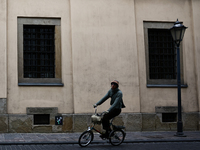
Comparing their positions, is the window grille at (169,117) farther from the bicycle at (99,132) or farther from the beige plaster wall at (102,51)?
the bicycle at (99,132)

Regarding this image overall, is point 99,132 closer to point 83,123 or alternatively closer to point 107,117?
point 107,117

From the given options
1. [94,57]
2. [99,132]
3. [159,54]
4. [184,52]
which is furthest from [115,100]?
[184,52]

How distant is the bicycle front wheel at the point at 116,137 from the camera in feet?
32.8

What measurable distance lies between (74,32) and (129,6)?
253cm

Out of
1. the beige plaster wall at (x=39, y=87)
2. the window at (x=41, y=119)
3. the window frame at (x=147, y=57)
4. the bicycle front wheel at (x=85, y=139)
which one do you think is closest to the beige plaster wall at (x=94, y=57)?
the beige plaster wall at (x=39, y=87)

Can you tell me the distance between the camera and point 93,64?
13711 mm

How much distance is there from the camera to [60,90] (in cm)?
1348

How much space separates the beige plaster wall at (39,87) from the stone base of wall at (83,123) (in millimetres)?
358

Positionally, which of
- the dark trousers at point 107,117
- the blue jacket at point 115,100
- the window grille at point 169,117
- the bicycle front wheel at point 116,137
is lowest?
the bicycle front wheel at point 116,137

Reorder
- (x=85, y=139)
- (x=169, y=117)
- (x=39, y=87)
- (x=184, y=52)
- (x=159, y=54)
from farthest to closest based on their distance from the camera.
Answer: (x=159, y=54) < (x=184, y=52) < (x=169, y=117) < (x=39, y=87) < (x=85, y=139)

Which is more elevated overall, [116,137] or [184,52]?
[184,52]

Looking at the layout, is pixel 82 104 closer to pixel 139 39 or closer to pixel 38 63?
pixel 38 63

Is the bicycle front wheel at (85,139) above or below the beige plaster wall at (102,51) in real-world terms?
below

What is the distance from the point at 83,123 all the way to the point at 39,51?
10.8 feet
